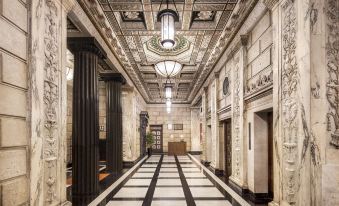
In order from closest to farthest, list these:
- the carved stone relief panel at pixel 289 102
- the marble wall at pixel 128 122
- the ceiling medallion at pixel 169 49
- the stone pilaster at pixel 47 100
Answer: the stone pilaster at pixel 47 100
the carved stone relief panel at pixel 289 102
the ceiling medallion at pixel 169 49
the marble wall at pixel 128 122

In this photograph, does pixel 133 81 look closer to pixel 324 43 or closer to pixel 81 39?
pixel 81 39

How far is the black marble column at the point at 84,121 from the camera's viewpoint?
244 inches

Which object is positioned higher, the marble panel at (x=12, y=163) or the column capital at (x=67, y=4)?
the column capital at (x=67, y=4)

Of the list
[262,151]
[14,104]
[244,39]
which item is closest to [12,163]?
[14,104]

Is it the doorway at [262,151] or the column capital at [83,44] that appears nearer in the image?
the doorway at [262,151]

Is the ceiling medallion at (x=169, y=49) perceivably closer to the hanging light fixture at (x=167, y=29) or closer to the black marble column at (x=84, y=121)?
the black marble column at (x=84, y=121)

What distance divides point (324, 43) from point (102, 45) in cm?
529

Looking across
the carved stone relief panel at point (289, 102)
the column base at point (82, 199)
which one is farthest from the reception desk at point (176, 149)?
the carved stone relief panel at point (289, 102)

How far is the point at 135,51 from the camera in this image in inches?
355

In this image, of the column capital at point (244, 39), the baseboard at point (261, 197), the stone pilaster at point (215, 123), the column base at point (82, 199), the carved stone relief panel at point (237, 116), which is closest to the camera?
the column base at point (82, 199)

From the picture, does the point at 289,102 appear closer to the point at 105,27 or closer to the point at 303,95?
the point at 303,95

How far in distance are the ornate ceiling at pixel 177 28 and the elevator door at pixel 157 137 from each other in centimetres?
1052

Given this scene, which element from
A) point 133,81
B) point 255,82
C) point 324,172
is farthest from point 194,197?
point 133,81

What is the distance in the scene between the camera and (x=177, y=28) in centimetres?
714
